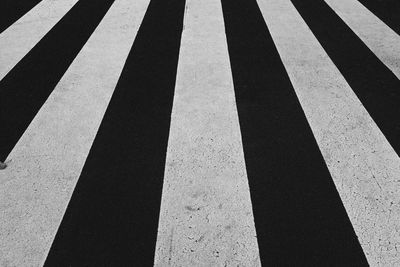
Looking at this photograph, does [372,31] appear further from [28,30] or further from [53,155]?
[28,30]

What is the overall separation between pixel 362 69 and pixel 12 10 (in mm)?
4202

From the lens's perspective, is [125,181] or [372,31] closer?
[125,181]

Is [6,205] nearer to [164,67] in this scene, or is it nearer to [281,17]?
[164,67]

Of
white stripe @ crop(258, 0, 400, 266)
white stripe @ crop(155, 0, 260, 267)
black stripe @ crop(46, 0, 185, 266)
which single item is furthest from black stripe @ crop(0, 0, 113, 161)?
white stripe @ crop(258, 0, 400, 266)

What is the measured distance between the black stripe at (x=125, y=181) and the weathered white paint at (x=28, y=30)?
1.14 meters

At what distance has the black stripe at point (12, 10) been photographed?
4.10 m

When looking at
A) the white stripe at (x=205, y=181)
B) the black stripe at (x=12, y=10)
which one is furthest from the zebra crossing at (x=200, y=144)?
the black stripe at (x=12, y=10)

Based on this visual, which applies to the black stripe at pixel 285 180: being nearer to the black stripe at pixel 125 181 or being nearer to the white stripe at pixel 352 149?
the white stripe at pixel 352 149

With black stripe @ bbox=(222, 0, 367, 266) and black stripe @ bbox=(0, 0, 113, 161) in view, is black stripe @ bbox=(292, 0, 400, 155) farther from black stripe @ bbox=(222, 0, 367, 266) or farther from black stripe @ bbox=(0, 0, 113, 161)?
black stripe @ bbox=(0, 0, 113, 161)

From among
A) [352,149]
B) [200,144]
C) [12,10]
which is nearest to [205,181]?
[200,144]

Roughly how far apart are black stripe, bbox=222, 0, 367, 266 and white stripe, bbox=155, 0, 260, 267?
3.0 inches

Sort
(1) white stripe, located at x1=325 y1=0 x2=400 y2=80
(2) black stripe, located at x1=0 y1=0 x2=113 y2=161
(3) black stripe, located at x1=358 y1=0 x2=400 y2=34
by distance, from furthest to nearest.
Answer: (3) black stripe, located at x1=358 y1=0 x2=400 y2=34 → (1) white stripe, located at x1=325 y1=0 x2=400 y2=80 → (2) black stripe, located at x1=0 y1=0 x2=113 y2=161

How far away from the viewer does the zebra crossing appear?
5.77 feet

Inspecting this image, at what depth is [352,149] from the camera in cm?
227
